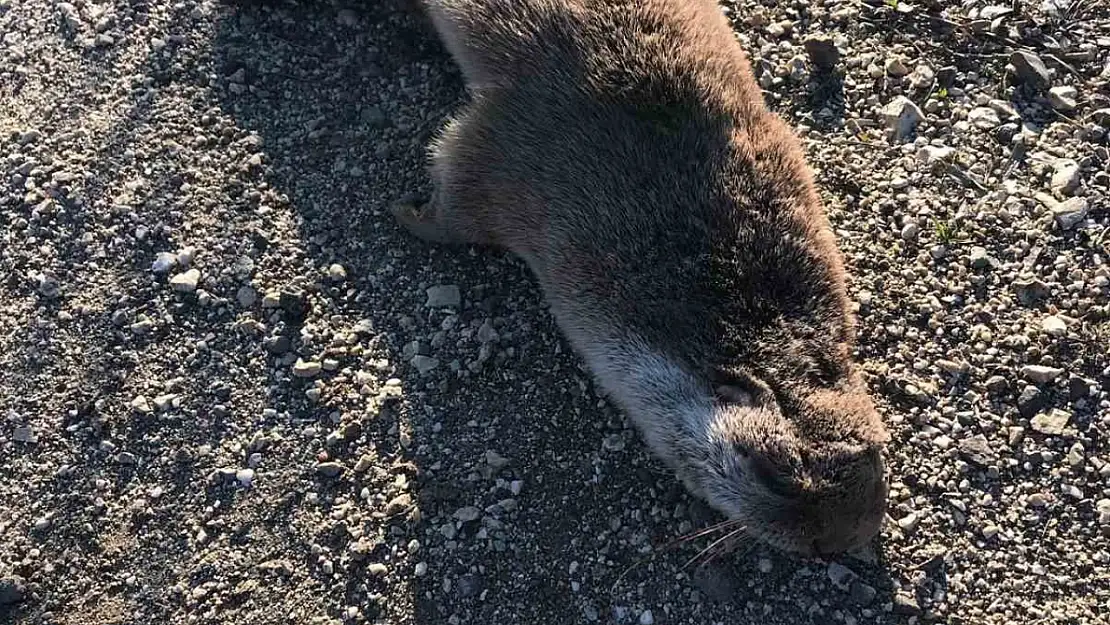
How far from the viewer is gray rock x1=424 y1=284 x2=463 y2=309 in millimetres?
4500

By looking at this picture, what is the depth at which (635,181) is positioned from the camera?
159 inches

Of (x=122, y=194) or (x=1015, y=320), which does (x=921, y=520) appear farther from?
(x=122, y=194)

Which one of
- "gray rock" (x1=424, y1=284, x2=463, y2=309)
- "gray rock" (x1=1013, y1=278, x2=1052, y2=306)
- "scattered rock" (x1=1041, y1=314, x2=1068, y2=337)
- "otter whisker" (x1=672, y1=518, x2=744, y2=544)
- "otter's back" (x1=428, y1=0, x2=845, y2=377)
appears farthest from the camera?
"gray rock" (x1=424, y1=284, x2=463, y2=309)

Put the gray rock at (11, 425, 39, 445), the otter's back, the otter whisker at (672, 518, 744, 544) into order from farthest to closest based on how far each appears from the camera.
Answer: the gray rock at (11, 425, 39, 445) < the otter's back < the otter whisker at (672, 518, 744, 544)

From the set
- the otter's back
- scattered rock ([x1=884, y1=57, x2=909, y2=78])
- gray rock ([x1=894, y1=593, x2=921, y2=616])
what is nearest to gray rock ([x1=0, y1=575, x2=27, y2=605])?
the otter's back

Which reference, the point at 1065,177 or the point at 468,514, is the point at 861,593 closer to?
the point at 468,514

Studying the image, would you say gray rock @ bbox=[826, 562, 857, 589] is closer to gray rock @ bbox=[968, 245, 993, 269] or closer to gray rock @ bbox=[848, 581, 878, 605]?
gray rock @ bbox=[848, 581, 878, 605]

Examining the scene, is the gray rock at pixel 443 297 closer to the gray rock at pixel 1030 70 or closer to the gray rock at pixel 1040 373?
the gray rock at pixel 1040 373

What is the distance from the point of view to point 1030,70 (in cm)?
488

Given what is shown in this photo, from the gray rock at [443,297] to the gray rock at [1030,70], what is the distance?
10.00 feet

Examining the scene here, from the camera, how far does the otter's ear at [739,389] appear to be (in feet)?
12.1

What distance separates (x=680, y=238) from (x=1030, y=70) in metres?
2.32

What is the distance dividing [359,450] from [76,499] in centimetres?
119

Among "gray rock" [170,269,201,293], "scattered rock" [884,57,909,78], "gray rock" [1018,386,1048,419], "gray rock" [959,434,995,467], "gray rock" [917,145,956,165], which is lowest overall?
"gray rock" [959,434,995,467]
